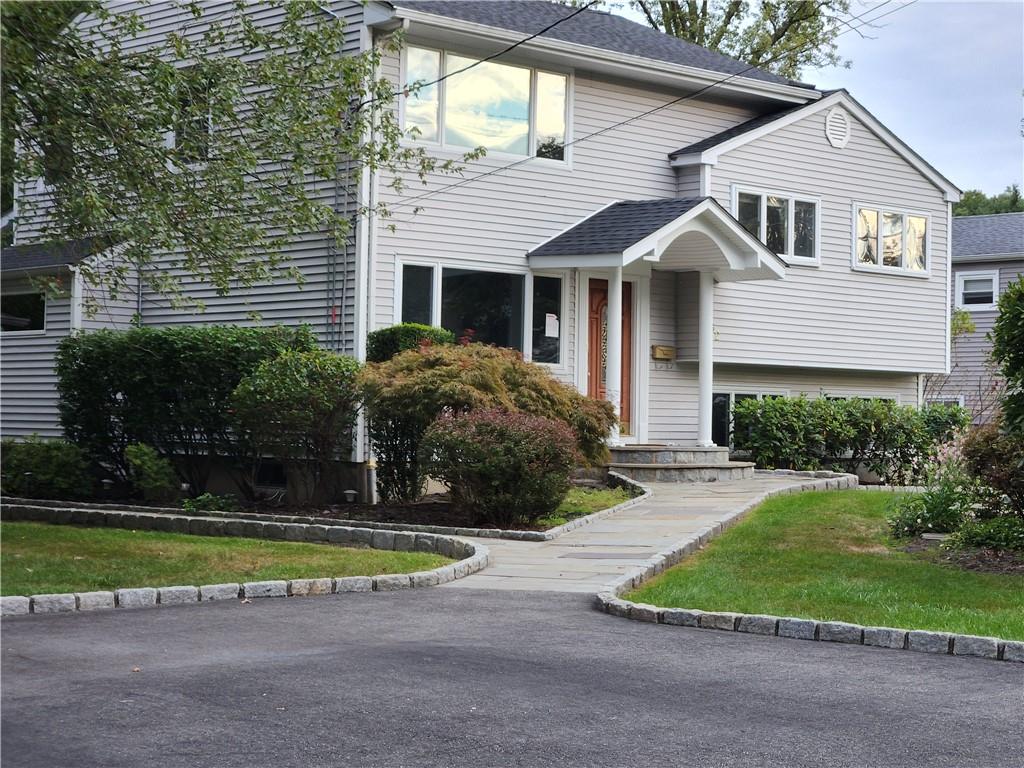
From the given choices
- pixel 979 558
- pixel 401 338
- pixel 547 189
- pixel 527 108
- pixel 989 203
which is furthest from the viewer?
pixel 989 203

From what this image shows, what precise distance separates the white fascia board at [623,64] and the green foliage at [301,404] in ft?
16.9

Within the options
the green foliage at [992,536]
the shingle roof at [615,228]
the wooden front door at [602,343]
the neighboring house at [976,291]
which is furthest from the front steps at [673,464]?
the neighboring house at [976,291]

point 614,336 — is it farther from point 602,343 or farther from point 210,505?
point 210,505

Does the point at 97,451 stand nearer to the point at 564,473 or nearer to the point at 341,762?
the point at 564,473

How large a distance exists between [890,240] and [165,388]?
13.7 m

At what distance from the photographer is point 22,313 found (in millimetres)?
22938

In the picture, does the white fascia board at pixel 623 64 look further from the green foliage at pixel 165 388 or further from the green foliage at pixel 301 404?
the green foliage at pixel 301 404

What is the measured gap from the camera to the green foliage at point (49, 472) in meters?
17.2

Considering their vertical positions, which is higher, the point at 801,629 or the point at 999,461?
the point at 999,461

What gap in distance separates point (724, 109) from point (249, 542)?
1285 cm

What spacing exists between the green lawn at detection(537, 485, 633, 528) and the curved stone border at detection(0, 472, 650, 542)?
0.15m

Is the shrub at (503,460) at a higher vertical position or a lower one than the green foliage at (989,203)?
lower

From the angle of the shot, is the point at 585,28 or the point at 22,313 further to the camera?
the point at 22,313

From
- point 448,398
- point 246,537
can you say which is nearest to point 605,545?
point 448,398
